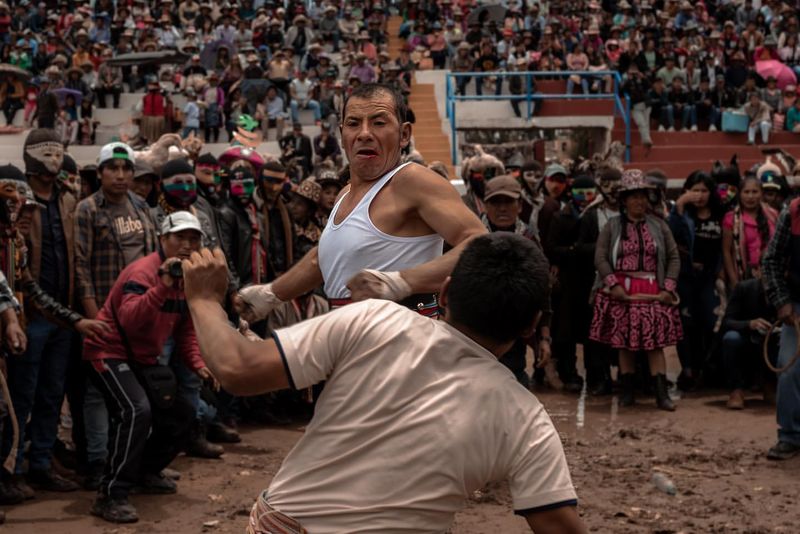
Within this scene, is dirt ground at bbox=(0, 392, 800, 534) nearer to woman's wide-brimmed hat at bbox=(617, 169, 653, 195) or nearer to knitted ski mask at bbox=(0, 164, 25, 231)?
knitted ski mask at bbox=(0, 164, 25, 231)

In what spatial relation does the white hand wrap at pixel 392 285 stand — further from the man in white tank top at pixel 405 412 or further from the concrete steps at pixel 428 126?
the concrete steps at pixel 428 126

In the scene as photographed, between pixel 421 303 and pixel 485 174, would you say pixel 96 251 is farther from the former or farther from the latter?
pixel 485 174

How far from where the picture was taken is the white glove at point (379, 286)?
Answer: 3.46 metres

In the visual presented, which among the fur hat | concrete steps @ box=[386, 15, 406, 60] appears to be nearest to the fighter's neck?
the fur hat

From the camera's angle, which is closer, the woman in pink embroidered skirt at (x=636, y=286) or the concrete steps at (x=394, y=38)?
the woman in pink embroidered skirt at (x=636, y=286)

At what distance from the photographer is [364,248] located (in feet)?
13.6

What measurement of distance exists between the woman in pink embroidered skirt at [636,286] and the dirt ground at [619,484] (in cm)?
45

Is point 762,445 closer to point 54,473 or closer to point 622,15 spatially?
point 54,473

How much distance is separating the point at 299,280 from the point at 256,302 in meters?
0.28

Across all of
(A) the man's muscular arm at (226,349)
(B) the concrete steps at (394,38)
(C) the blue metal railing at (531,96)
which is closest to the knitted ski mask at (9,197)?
(A) the man's muscular arm at (226,349)

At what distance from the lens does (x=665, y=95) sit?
2475 centimetres

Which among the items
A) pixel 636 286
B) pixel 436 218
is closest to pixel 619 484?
pixel 636 286

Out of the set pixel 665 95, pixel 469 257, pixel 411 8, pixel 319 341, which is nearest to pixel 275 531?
pixel 319 341

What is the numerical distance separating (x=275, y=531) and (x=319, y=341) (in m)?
0.46
